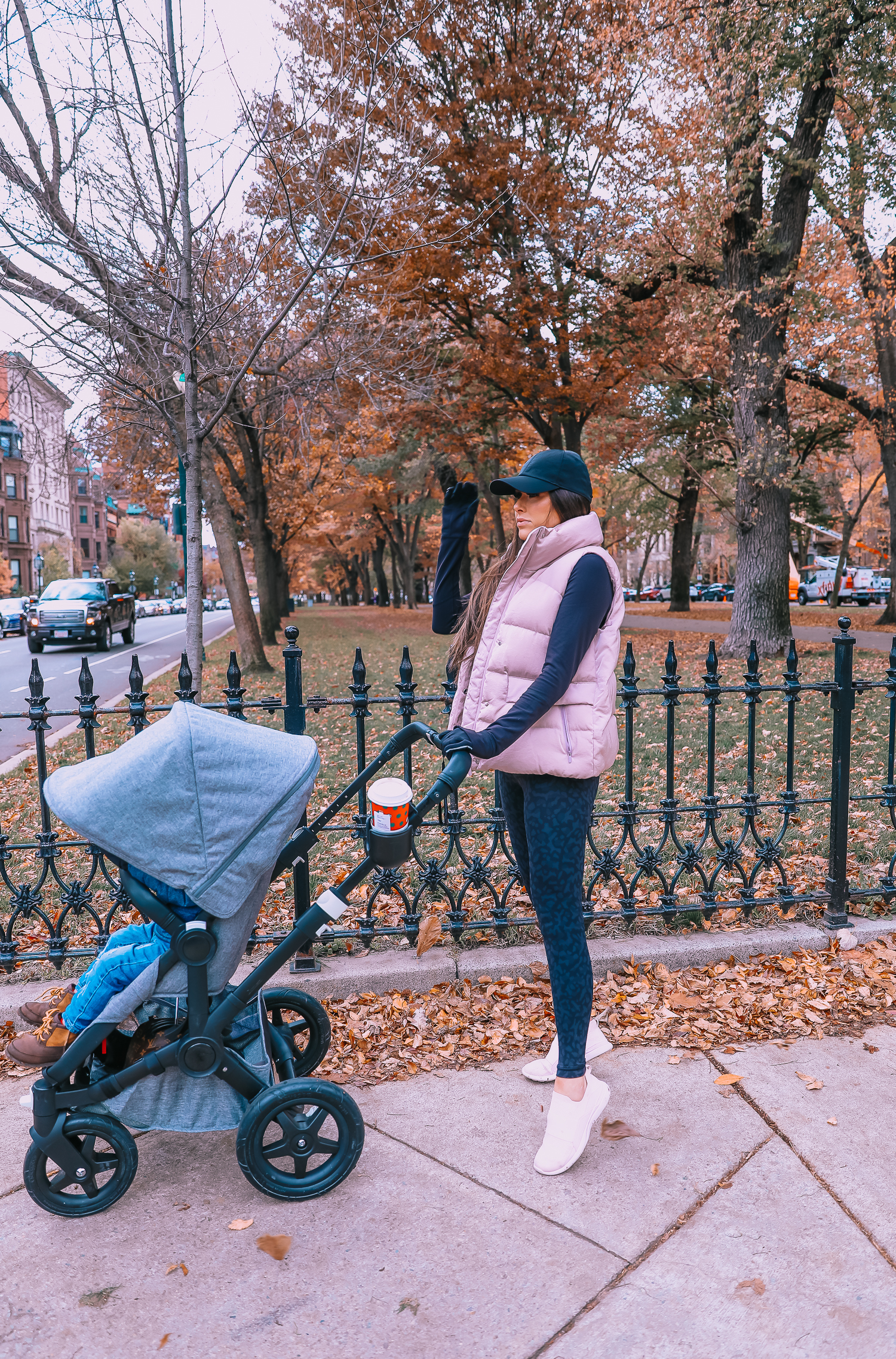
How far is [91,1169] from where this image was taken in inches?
95.7

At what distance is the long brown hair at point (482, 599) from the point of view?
2.68 m

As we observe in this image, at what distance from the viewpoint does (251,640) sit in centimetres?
1515

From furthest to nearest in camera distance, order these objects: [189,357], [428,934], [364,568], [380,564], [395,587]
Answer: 1. [364,568]
2. [395,587]
3. [380,564]
4. [189,357]
5. [428,934]

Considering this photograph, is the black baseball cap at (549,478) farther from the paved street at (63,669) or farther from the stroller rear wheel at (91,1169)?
the paved street at (63,669)

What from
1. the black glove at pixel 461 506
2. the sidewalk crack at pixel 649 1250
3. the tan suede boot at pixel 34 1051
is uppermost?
the black glove at pixel 461 506

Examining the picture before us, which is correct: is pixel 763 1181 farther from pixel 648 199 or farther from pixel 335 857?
pixel 648 199

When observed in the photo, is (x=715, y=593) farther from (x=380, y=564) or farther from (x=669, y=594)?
(x=380, y=564)

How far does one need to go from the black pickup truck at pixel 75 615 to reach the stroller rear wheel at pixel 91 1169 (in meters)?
22.6

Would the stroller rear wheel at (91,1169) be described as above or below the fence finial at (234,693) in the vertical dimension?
below

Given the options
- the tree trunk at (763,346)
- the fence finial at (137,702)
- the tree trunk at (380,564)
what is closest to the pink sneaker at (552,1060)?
the fence finial at (137,702)

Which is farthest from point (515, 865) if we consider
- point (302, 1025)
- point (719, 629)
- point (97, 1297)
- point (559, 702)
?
point (719, 629)

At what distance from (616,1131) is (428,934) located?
47.2 inches

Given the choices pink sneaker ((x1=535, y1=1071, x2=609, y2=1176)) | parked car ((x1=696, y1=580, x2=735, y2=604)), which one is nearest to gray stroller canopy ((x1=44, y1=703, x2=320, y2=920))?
pink sneaker ((x1=535, y1=1071, x2=609, y2=1176))

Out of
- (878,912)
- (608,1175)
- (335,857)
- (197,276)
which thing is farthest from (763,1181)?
(197,276)
